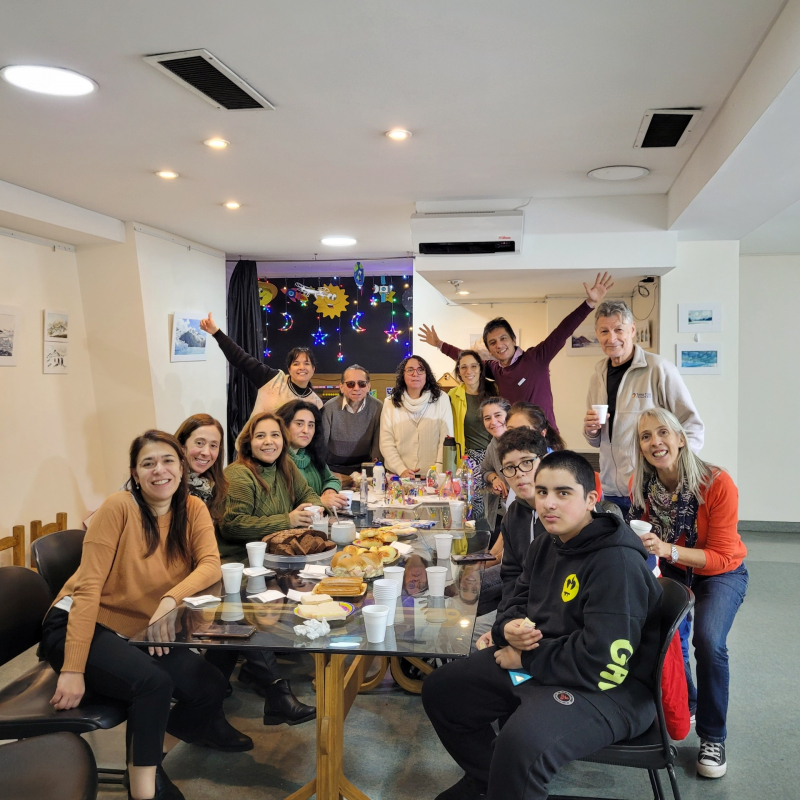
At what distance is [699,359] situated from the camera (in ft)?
17.0

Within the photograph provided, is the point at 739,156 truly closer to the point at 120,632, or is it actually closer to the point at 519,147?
the point at 519,147

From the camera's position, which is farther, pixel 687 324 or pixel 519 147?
pixel 687 324

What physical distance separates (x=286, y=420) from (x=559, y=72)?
2.06 metres

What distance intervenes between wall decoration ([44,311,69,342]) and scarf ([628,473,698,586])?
4.45 m

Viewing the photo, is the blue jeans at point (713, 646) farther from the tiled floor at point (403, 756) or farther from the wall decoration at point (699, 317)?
the wall decoration at point (699, 317)

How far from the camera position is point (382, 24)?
7.95 feet

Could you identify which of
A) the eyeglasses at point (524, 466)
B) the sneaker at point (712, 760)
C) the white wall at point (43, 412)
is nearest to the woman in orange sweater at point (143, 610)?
the eyeglasses at point (524, 466)

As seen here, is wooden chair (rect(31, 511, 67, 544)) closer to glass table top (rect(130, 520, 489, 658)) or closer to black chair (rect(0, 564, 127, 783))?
black chair (rect(0, 564, 127, 783))

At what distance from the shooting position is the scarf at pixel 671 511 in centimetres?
274

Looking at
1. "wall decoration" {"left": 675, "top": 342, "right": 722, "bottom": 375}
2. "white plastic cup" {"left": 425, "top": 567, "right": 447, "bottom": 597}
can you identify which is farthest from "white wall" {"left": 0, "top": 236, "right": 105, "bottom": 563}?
"wall decoration" {"left": 675, "top": 342, "right": 722, "bottom": 375}

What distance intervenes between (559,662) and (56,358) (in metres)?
4.74

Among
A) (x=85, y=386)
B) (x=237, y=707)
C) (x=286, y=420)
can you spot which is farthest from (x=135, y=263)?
(x=237, y=707)

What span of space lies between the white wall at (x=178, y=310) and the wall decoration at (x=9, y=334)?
0.97 meters

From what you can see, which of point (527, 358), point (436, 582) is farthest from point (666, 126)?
point (436, 582)
